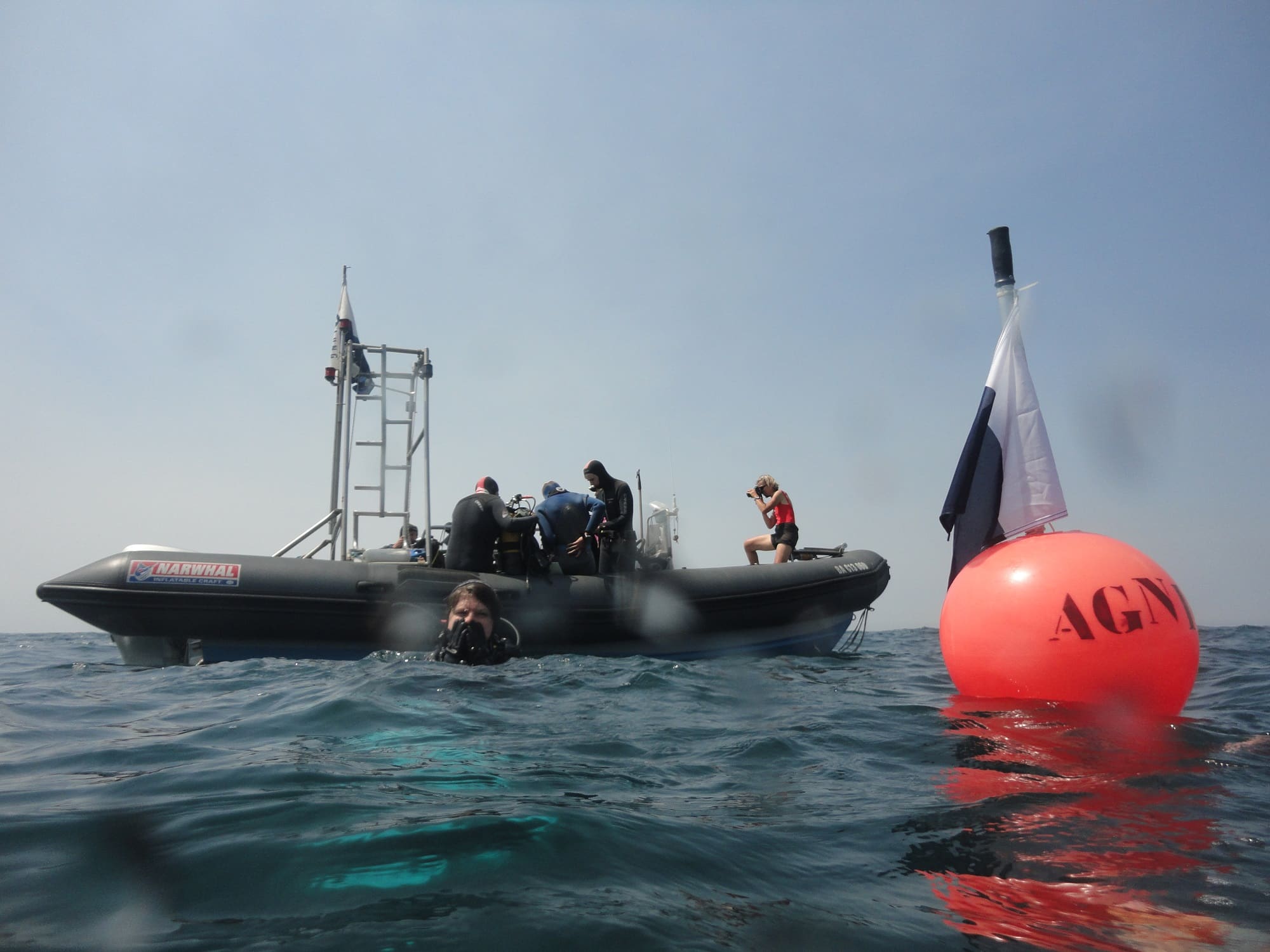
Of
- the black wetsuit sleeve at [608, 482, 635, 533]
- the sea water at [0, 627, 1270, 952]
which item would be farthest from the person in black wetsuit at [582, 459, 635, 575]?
the sea water at [0, 627, 1270, 952]

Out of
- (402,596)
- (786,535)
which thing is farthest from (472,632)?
(786,535)

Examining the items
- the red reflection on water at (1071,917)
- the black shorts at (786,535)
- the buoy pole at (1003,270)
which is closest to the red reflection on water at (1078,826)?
the red reflection on water at (1071,917)

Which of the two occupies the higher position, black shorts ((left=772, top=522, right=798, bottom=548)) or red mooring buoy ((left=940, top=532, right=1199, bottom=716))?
black shorts ((left=772, top=522, right=798, bottom=548))

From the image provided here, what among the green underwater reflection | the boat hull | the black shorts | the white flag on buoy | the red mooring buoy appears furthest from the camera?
the black shorts

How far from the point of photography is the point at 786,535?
8.06m

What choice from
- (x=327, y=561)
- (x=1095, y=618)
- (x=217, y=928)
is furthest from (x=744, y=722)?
(x=327, y=561)

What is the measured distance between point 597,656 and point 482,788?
4575 mm

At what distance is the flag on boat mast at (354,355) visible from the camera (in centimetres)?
798

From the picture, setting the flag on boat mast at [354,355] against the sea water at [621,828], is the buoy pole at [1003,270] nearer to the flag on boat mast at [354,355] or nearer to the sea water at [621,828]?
the sea water at [621,828]

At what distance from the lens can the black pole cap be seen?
4031mm

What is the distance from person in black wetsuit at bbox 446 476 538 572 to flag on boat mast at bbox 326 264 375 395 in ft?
7.26

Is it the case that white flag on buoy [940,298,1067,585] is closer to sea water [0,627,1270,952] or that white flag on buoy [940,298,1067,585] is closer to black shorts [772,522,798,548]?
sea water [0,627,1270,952]

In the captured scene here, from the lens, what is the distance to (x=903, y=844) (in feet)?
5.94

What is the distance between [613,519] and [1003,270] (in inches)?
155
